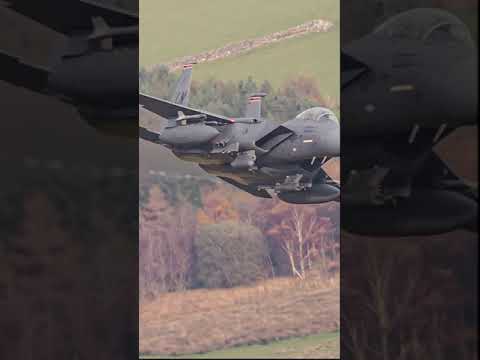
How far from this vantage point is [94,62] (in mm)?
2686

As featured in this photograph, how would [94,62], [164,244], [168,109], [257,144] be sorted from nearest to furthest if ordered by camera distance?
[94,62] → [257,144] → [168,109] → [164,244]

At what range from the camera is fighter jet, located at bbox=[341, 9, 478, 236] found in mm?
1979

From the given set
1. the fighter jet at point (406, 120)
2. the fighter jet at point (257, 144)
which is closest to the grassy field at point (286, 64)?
the fighter jet at point (257, 144)

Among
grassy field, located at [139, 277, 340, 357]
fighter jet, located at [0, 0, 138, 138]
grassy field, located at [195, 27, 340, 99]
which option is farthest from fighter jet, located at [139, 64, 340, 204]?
fighter jet, located at [0, 0, 138, 138]

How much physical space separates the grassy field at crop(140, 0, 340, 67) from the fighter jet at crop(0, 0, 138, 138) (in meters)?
11.9

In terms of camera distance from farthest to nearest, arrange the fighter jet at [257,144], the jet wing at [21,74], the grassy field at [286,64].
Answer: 1. the grassy field at [286,64]
2. the fighter jet at [257,144]
3. the jet wing at [21,74]

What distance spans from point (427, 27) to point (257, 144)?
36.3ft

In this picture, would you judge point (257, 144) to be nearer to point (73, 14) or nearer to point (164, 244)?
point (164, 244)

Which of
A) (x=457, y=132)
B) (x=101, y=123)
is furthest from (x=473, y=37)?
(x=101, y=123)

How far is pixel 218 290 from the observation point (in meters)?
14.0

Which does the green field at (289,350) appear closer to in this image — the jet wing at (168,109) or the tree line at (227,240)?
the tree line at (227,240)

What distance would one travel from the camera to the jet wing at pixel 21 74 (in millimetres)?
2533

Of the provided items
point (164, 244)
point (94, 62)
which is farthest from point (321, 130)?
point (94, 62)

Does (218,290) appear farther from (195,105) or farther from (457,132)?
(457,132)
